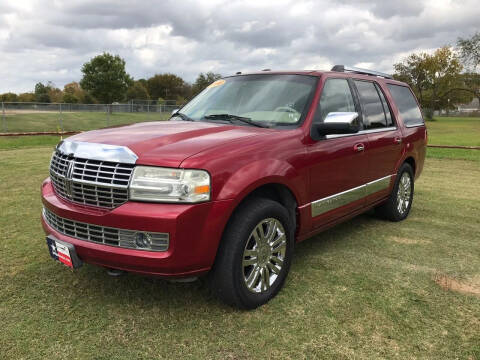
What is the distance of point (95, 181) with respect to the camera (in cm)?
273

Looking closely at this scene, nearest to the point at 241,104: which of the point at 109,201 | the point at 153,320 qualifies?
the point at 109,201

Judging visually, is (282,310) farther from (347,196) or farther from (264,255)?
(347,196)

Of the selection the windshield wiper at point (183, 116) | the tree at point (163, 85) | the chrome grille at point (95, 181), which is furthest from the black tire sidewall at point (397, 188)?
the tree at point (163, 85)

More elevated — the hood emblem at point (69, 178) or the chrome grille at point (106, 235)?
the hood emblem at point (69, 178)

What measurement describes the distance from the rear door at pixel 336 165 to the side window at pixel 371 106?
19 cm

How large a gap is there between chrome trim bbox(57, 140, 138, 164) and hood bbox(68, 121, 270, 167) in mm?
47

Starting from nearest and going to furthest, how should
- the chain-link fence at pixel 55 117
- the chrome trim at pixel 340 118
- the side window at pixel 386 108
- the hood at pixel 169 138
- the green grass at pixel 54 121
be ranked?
1. the hood at pixel 169 138
2. the chrome trim at pixel 340 118
3. the side window at pixel 386 108
4. the chain-link fence at pixel 55 117
5. the green grass at pixel 54 121

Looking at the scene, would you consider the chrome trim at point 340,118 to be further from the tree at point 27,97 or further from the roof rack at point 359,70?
the tree at point 27,97

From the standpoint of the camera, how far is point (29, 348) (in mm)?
2590

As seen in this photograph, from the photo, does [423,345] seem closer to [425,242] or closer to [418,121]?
[425,242]

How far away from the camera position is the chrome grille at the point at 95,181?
267cm

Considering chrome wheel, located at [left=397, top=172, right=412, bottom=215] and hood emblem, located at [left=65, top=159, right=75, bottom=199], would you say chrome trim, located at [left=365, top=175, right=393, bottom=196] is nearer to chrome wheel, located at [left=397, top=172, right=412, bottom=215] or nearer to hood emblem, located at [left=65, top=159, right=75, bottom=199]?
chrome wheel, located at [left=397, top=172, right=412, bottom=215]

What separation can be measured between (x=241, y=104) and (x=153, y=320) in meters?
2.04

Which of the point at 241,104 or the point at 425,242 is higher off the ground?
the point at 241,104
